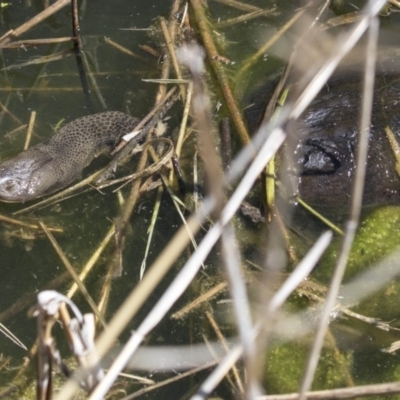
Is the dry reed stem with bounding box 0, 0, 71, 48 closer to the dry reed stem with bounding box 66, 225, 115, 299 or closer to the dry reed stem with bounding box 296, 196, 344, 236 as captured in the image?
the dry reed stem with bounding box 66, 225, 115, 299

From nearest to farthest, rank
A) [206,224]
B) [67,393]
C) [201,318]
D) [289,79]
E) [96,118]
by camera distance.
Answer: [67,393], [201,318], [206,224], [289,79], [96,118]

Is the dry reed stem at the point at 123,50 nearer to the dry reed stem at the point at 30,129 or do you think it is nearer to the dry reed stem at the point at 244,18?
the dry reed stem at the point at 244,18

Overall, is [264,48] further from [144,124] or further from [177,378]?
[177,378]

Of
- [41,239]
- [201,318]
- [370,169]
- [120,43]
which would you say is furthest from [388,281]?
[120,43]

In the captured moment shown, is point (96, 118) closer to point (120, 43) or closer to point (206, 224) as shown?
point (120, 43)

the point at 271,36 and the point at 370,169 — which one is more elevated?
the point at 271,36

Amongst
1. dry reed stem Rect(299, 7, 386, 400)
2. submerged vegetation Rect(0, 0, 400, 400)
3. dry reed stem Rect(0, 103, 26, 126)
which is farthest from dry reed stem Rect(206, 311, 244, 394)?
dry reed stem Rect(0, 103, 26, 126)

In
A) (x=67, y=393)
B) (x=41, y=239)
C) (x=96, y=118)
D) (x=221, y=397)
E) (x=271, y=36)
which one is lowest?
(x=221, y=397)
